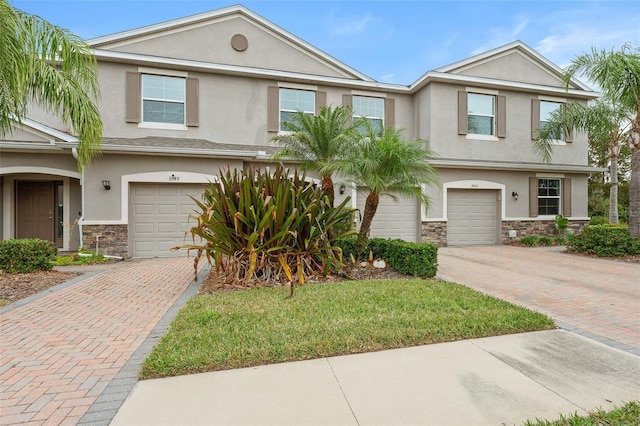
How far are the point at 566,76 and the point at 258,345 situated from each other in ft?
38.8

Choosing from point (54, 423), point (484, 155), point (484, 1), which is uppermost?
point (484, 1)

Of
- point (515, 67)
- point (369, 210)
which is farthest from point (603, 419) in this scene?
point (515, 67)

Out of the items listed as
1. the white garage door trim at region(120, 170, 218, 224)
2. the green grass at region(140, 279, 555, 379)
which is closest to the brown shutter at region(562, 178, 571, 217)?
the green grass at region(140, 279, 555, 379)

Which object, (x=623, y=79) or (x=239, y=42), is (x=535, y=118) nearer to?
(x=623, y=79)

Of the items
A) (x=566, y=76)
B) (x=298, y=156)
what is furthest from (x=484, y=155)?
(x=298, y=156)

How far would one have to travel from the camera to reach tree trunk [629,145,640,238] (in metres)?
9.57

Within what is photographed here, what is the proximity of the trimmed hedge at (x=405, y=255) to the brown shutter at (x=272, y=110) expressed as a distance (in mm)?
5867

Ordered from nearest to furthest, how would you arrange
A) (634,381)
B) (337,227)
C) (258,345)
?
(634,381)
(258,345)
(337,227)

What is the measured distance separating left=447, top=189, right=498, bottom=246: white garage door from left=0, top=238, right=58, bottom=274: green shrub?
12047 mm

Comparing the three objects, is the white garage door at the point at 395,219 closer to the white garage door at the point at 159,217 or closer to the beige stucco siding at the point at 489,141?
the beige stucco siding at the point at 489,141

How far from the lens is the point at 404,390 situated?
8.55 ft

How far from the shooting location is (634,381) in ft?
8.91

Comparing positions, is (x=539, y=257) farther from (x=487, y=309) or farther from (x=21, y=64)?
(x=21, y=64)

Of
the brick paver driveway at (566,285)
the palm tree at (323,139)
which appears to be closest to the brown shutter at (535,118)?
the brick paver driveway at (566,285)
